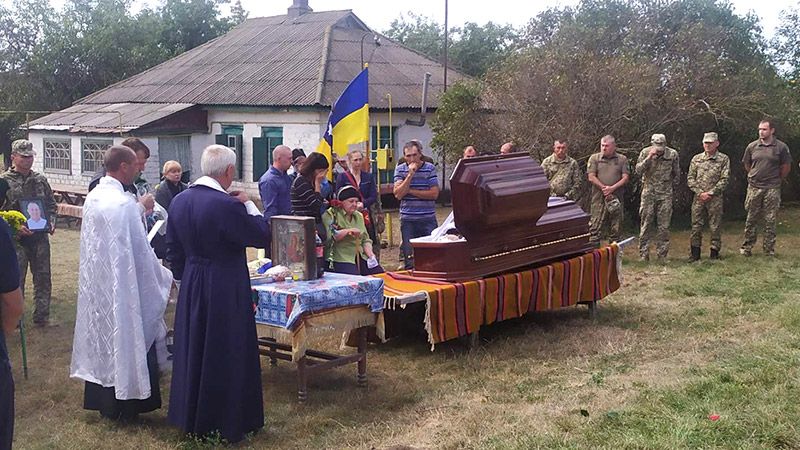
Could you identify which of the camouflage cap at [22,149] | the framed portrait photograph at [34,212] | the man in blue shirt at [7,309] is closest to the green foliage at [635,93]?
the camouflage cap at [22,149]

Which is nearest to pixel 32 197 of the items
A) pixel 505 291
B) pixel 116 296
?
pixel 116 296

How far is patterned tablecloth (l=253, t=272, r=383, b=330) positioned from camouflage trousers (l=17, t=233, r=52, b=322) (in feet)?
11.2

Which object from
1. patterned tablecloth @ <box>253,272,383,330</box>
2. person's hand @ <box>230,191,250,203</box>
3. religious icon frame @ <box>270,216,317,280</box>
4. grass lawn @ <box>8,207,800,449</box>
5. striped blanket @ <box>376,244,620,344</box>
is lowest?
grass lawn @ <box>8,207,800,449</box>

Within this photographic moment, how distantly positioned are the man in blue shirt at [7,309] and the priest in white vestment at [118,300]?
6.00 feet

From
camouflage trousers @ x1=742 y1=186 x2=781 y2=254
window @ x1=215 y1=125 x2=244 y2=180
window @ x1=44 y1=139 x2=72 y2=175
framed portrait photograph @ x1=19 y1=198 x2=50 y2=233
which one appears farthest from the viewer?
window @ x1=44 y1=139 x2=72 y2=175

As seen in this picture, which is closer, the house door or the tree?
the house door

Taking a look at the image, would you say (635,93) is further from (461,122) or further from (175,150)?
(175,150)

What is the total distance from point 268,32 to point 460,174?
2061 cm

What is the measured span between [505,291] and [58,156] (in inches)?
789

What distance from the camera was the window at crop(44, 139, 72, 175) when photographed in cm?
2369

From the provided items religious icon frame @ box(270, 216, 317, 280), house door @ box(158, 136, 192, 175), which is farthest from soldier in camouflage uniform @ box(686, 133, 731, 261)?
house door @ box(158, 136, 192, 175)

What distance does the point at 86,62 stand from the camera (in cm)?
3069

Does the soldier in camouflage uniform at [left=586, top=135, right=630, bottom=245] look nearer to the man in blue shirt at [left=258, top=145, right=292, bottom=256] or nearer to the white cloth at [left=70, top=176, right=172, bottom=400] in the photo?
the man in blue shirt at [left=258, top=145, right=292, bottom=256]

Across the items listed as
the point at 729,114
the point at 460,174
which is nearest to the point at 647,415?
the point at 460,174
